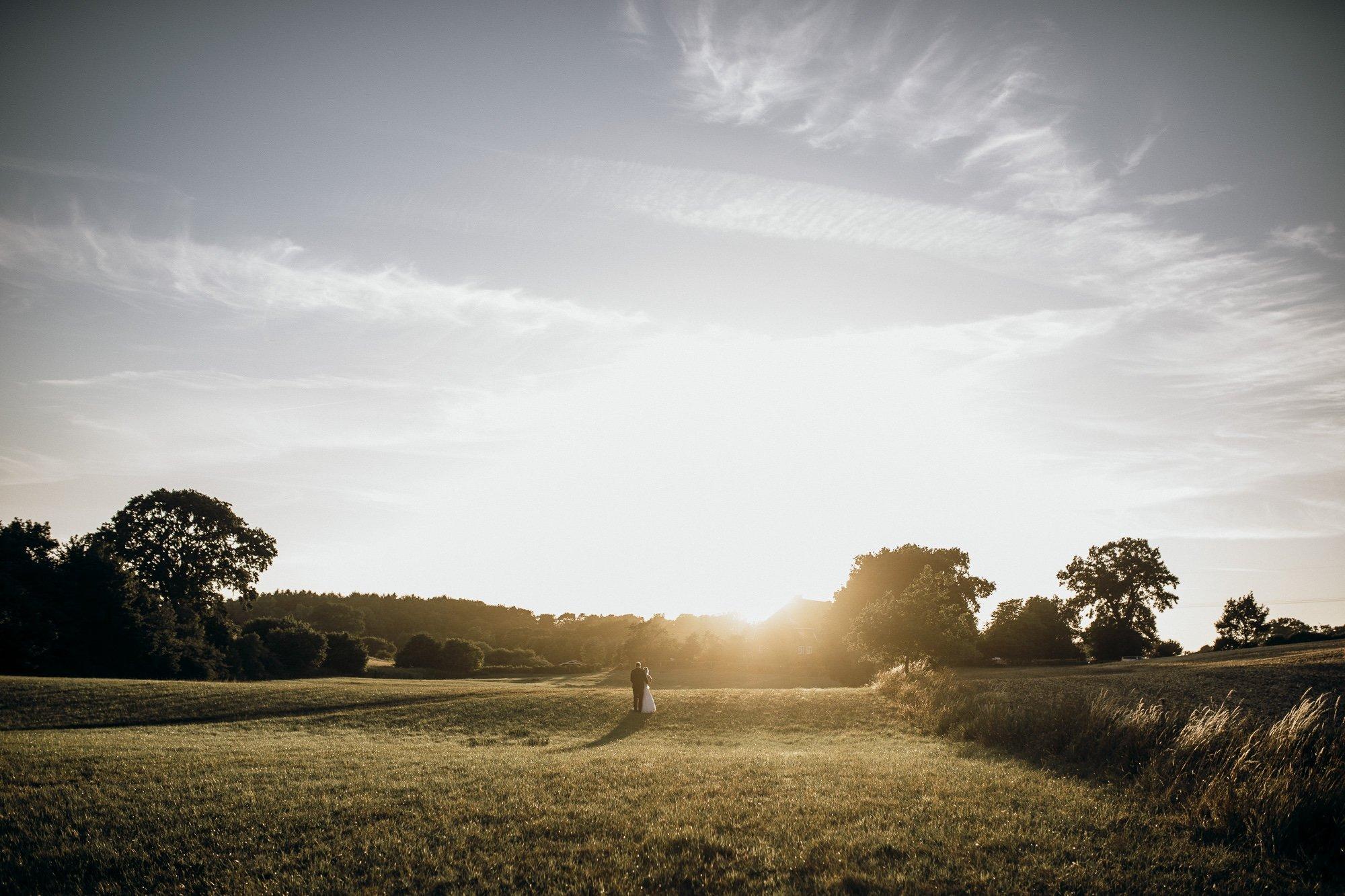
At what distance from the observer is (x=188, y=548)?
48000 millimetres

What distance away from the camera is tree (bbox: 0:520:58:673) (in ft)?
117

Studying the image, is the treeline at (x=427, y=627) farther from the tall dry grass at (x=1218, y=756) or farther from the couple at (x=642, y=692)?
the tall dry grass at (x=1218, y=756)

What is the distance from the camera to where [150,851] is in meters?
8.55

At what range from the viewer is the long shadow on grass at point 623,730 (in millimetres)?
19688

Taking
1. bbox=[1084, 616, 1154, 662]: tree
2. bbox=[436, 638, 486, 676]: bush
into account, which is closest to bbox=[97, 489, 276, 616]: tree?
bbox=[436, 638, 486, 676]: bush

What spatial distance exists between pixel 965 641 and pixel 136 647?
216 feet

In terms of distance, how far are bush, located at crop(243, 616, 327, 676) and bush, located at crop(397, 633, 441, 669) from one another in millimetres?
7728

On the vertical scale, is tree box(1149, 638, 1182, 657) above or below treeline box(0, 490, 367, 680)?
below

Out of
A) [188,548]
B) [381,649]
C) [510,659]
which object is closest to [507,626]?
[381,649]

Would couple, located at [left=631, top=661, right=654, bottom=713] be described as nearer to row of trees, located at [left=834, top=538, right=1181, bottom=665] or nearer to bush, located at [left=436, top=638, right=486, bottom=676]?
bush, located at [left=436, top=638, right=486, bottom=676]

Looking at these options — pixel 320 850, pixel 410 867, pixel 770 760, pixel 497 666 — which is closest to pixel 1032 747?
pixel 770 760

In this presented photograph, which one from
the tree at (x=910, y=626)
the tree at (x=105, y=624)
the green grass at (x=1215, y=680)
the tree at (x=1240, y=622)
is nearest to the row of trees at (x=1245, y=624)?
the tree at (x=1240, y=622)

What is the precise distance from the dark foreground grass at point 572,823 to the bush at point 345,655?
3833 centimetres

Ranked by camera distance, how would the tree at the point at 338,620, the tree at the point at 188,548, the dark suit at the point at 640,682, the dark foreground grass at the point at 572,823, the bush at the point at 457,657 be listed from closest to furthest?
the dark foreground grass at the point at 572,823 < the dark suit at the point at 640,682 < the tree at the point at 188,548 < the bush at the point at 457,657 < the tree at the point at 338,620
